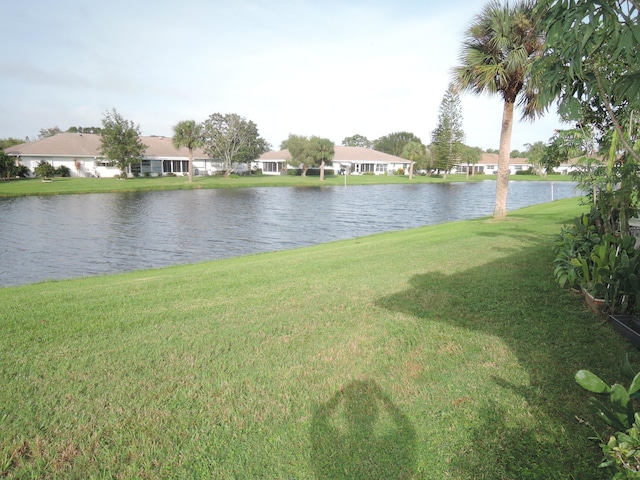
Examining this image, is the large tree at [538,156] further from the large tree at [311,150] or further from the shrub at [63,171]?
the shrub at [63,171]

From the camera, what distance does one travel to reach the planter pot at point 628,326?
425cm

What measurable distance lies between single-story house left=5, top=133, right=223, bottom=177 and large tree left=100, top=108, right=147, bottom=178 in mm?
1859

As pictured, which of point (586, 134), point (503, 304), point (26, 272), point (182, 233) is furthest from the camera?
point (182, 233)

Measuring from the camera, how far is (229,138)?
67.4 metres

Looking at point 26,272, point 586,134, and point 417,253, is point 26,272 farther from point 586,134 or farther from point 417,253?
point 586,134

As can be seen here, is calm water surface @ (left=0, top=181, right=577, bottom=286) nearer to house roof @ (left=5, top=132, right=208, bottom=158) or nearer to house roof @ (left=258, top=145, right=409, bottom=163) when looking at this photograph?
house roof @ (left=5, top=132, right=208, bottom=158)

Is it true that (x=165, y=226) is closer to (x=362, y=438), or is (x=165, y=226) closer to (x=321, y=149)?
(x=362, y=438)

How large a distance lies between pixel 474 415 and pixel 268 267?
7019mm

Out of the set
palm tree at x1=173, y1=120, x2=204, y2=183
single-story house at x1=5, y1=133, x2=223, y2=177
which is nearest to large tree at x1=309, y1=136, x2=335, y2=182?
single-story house at x1=5, y1=133, x2=223, y2=177

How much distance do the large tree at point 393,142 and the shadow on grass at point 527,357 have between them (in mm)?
119210

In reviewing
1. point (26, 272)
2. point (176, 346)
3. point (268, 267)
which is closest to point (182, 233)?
point (26, 272)

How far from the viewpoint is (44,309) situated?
21.2 feet

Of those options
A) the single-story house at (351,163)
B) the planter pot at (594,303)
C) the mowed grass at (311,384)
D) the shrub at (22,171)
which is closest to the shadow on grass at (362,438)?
the mowed grass at (311,384)

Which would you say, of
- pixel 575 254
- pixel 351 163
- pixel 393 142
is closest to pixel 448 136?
pixel 351 163
